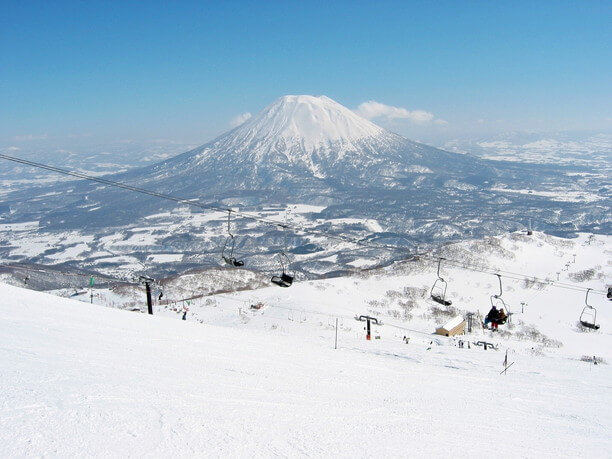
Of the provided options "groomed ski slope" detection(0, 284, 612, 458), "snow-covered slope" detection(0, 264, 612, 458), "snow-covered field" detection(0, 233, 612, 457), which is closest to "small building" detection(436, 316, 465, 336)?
"snow-covered field" detection(0, 233, 612, 457)

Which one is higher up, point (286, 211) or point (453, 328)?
point (453, 328)

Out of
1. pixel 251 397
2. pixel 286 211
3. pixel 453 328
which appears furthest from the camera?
pixel 286 211

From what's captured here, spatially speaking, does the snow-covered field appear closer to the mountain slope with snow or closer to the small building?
the small building

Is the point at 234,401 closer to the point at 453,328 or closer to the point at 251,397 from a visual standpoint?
the point at 251,397

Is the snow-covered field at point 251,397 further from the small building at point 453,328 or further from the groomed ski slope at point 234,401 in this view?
the small building at point 453,328

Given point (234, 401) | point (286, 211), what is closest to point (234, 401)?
point (234, 401)

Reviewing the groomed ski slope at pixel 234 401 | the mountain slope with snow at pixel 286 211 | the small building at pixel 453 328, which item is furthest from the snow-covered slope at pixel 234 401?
the mountain slope with snow at pixel 286 211
